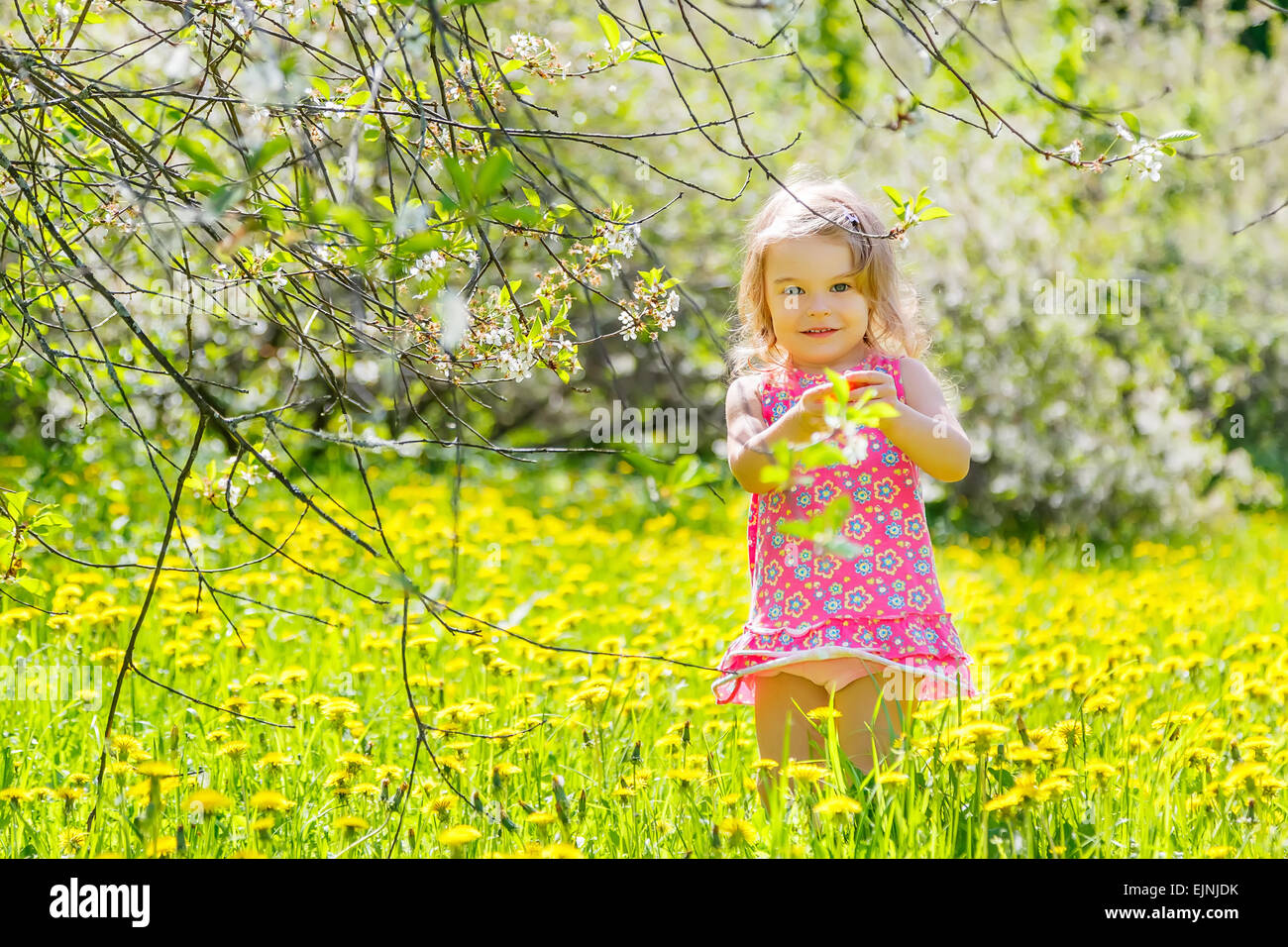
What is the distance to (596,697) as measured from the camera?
2166mm

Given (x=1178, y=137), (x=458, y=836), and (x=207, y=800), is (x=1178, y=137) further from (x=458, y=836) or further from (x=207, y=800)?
(x=207, y=800)

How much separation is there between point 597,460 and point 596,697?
16.4 feet

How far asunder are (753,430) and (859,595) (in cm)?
36

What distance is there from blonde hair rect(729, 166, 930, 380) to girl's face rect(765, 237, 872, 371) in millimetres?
24

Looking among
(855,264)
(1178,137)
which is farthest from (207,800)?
(1178,137)

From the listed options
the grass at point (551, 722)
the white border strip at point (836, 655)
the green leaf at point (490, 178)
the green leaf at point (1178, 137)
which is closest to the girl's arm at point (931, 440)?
the white border strip at point (836, 655)

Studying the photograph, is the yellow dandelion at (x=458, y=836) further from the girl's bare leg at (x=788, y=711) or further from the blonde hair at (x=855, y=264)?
the blonde hair at (x=855, y=264)

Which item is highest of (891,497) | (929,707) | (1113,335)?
(1113,335)

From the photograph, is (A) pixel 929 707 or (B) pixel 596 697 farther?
(A) pixel 929 707

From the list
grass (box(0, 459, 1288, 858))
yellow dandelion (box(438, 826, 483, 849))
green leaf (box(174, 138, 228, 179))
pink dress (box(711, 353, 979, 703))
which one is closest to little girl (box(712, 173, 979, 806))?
pink dress (box(711, 353, 979, 703))

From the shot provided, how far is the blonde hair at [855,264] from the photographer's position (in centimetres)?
220

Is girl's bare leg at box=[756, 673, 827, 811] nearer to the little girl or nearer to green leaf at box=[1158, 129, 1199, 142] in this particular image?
the little girl
